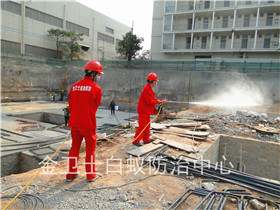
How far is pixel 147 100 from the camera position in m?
5.07

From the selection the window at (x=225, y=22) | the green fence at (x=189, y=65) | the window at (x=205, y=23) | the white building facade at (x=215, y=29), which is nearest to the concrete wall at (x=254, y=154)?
the green fence at (x=189, y=65)

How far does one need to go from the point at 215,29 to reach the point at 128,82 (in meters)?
16.5

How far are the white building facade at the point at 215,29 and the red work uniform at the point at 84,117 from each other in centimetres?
2924

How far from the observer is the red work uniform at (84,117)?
3.24 metres

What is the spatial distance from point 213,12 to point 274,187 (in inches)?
1190

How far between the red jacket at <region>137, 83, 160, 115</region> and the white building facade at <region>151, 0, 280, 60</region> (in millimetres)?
27094

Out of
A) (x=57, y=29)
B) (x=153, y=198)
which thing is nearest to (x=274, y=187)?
(x=153, y=198)

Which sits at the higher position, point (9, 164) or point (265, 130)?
point (265, 130)

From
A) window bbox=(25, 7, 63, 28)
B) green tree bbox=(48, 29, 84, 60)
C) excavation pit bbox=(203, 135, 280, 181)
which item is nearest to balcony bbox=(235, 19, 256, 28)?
green tree bbox=(48, 29, 84, 60)

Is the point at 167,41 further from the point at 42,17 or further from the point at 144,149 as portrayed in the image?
the point at 144,149

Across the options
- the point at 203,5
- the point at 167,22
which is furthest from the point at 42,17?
the point at 203,5

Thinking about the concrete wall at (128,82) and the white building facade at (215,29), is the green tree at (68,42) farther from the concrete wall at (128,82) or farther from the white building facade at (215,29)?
the white building facade at (215,29)

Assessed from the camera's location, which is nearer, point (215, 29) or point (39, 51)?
point (215, 29)

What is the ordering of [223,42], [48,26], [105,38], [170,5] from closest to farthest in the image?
[223,42] → [170,5] → [48,26] → [105,38]
